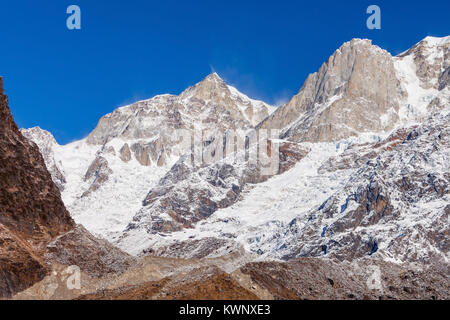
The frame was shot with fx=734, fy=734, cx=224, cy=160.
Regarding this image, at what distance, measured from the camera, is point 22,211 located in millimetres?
114000

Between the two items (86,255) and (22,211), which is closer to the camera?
(22,211)

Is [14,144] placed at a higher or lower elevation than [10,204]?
higher

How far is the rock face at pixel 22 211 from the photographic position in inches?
4077

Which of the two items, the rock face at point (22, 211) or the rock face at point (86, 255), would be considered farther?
the rock face at point (86, 255)

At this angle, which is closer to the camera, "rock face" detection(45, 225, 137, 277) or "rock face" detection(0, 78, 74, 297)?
"rock face" detection(0, 78, 74, 297)

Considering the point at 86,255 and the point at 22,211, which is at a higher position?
the point at 22,211

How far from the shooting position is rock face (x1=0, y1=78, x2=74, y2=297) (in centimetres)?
10356
